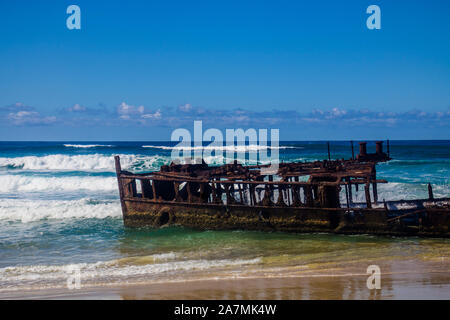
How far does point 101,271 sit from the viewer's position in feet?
32.8

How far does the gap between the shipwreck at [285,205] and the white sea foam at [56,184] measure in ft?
39.4

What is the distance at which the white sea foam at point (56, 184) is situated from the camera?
26.7 meters

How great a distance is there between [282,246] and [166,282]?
400cm

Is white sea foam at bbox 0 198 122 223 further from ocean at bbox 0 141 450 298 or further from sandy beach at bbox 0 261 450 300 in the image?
sandy beach at bbox 0 261 450 300

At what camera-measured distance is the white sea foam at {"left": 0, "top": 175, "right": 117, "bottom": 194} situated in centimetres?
2673

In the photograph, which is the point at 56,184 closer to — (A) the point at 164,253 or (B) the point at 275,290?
(A) the point at 164,253

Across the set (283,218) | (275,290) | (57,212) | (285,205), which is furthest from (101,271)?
(57,212)

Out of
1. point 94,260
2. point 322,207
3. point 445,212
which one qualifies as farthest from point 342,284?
point 94,260

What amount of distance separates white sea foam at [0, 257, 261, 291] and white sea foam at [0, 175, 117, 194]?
51.7 feet

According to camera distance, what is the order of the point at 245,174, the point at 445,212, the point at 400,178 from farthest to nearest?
the point at 400,178 → the point at 245,174 → the point at 445,212

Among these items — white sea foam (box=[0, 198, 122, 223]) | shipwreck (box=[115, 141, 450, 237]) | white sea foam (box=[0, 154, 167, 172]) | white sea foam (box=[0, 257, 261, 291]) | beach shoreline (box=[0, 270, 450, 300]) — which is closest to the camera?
beach shoreline (box=[0, 270, 450, 300])

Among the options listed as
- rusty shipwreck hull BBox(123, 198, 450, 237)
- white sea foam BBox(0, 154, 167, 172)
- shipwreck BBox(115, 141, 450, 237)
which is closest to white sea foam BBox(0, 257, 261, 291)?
rusty shipwreck hull BBox(123, 198, 450, 237)

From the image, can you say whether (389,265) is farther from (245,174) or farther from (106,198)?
(106,198)
